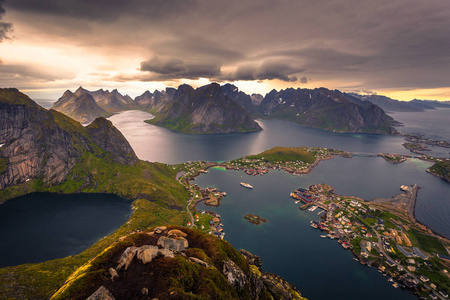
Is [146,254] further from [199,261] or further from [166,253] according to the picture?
[199,261]

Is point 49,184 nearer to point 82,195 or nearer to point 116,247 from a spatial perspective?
point 82,195

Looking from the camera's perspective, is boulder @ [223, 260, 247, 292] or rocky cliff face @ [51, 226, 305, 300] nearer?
rocky cliff face @ [51, 226, 305, 300]

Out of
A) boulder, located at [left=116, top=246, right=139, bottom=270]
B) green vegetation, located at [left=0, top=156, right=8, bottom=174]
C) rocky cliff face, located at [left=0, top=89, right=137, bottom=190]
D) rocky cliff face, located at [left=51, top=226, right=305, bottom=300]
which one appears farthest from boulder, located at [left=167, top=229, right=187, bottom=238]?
green vegetation, located at [left=0, top=156, right=8, bottom=174]

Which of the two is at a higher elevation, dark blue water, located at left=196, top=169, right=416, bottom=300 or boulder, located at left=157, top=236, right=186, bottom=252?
boulder, located at left=157, top=236, right=186, bottom=252

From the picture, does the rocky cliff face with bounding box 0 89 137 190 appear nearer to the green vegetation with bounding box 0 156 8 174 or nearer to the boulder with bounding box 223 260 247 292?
the green vegetation with bounding box 0 156 8 174

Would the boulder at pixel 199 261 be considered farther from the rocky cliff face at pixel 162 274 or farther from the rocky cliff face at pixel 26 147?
the rocky cliff face at pixel 26 147

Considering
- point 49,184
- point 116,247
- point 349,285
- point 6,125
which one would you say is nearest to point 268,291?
point 116,247
